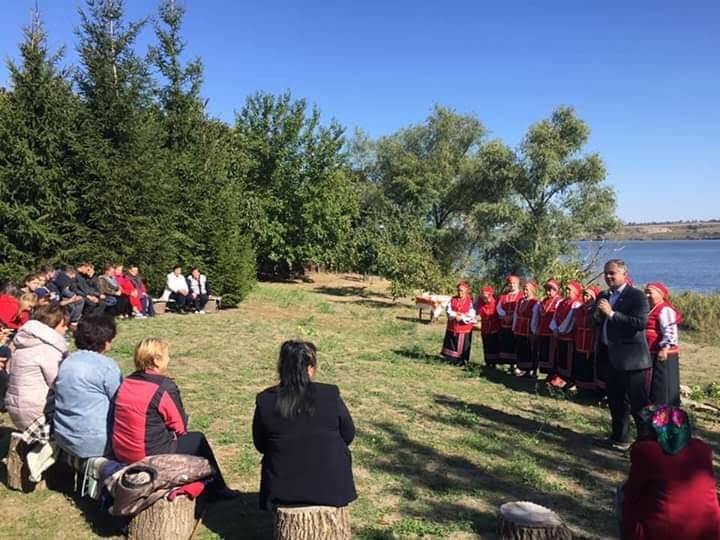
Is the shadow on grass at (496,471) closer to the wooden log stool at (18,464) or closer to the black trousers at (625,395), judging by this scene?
the black trousers at (625,395)

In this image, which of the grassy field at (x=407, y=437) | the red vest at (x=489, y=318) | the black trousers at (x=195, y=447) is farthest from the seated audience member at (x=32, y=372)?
the red vest at (x=489, y=318)

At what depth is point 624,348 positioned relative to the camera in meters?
5.95

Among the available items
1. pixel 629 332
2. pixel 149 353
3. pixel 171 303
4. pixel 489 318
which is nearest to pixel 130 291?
pixel 171 303

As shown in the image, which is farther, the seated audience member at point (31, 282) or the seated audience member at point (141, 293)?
the seated audience member at point (141, 293)

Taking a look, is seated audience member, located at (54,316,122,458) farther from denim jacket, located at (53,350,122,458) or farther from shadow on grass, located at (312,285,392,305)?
shadow on grass, located at (312,285,392,305)

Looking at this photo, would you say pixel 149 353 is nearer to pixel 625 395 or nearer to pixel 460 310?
pixel 625 395

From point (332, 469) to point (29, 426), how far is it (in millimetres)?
2637

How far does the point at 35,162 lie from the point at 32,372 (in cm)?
1011

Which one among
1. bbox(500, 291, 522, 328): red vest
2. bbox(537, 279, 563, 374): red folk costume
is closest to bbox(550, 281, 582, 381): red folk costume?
bbox(537, 279, 563, 374): red folk costume

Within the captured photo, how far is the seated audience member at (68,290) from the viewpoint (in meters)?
11.8

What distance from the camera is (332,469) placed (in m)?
3.69

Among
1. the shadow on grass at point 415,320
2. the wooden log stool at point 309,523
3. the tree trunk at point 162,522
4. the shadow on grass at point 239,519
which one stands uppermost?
the wooden log stool at point 309,523

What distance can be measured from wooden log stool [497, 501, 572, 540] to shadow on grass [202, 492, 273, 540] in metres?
1.67

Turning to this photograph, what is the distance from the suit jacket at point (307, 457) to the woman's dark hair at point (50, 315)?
2267mm
